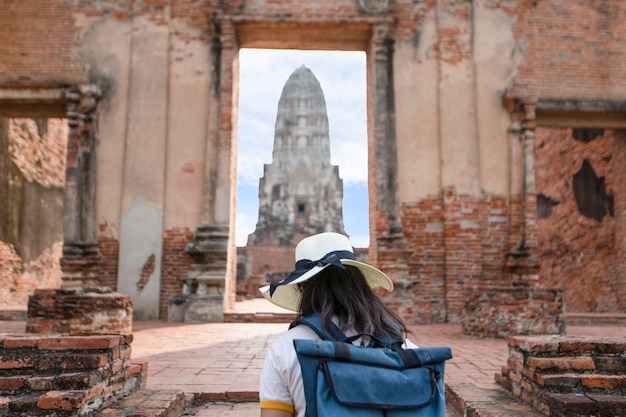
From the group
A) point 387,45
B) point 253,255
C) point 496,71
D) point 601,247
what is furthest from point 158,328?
point 253,255

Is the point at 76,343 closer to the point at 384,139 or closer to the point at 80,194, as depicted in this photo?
the point at 80,194

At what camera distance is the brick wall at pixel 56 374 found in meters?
2.52

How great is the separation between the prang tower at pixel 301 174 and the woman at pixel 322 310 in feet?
99.4

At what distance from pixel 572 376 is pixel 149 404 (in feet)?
7.42

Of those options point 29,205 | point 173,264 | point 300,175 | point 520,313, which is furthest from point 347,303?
point 300,175

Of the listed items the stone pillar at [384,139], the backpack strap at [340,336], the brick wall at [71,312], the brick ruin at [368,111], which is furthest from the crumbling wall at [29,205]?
the backpack strap at [340,336]

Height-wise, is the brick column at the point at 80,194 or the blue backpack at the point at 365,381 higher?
the brick column at the point at 80,194

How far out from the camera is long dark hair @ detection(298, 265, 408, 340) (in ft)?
5.68

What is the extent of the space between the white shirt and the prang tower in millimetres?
30535

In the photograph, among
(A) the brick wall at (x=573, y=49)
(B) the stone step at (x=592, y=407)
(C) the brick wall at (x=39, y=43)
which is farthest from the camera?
(A) the brick wall at (x=573, y=49)

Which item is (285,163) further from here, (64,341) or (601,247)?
(64,341)

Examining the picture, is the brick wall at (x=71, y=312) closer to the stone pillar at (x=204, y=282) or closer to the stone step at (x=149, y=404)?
the stone pillar at (x=204, y=282)

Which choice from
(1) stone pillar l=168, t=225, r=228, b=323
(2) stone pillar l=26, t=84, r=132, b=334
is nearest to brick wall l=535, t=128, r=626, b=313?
(1) stone pillar l=168, t=225, r=228, b=323

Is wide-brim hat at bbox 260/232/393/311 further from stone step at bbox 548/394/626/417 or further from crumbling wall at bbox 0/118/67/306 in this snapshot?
crumbling wall at bbox 0/118/67/306
